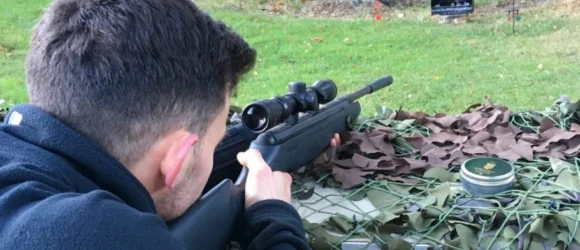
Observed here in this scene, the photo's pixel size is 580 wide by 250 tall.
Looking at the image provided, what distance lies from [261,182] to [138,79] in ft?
2.04

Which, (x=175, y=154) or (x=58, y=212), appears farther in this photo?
(x=175, y=154)

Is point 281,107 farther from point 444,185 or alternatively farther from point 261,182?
point 444,185

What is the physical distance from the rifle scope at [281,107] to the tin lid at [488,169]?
547 millimetres

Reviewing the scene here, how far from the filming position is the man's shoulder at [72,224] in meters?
0.96

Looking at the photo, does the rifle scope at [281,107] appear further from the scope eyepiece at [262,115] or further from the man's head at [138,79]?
the man's head at [138,79]

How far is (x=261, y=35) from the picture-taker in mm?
7180

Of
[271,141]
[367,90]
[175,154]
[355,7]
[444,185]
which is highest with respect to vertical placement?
[175,154]

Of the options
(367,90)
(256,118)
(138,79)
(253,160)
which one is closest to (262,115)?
(256,118)

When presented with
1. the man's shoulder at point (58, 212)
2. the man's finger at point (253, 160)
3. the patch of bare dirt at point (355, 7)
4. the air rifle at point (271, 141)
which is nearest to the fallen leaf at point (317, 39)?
the patch of bare dirt at point (355, 7)

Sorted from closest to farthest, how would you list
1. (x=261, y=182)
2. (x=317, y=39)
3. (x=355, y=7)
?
(x=261, y=182) < (x=317, y=39) < (x=355, y=7)

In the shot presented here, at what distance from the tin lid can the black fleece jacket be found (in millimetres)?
1103

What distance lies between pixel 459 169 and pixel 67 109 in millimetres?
1447

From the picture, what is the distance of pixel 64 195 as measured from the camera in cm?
102

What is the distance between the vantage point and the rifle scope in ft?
6.58
